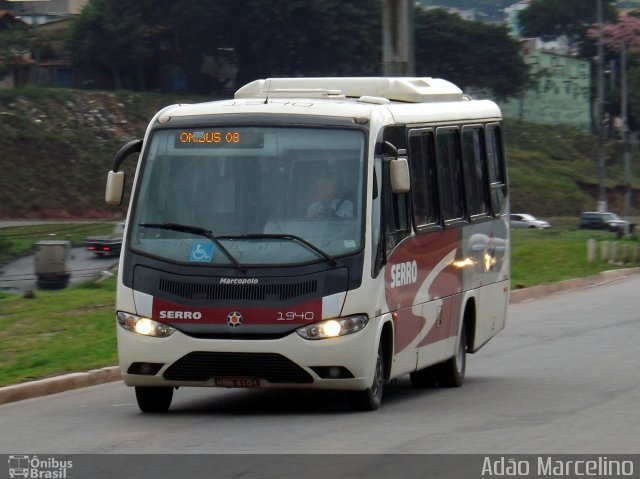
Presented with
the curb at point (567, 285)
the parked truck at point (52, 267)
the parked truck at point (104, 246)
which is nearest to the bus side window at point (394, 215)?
the curb at point (567, 285)

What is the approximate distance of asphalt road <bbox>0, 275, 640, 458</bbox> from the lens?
9.38 metres

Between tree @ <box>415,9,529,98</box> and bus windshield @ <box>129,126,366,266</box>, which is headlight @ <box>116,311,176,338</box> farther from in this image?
tree @ <box>415,9,529,98</box>

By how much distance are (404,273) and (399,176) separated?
103 cm

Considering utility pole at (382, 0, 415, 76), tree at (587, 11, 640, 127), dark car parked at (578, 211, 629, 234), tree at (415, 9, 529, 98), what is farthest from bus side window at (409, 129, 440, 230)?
tree at (415, 9, 529, 98)

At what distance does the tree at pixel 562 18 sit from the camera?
117 meters

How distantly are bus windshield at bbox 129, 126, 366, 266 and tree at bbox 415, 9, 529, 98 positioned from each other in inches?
3386

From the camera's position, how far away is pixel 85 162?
7950cm

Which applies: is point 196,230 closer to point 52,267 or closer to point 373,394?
point 373,394

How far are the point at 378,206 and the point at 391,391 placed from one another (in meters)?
2.95

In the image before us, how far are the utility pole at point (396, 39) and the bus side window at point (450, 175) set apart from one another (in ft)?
25.9

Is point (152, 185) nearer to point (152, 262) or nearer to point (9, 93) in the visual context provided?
point (152, 262)

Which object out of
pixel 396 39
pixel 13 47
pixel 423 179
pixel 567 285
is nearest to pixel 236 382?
pixel 423 179

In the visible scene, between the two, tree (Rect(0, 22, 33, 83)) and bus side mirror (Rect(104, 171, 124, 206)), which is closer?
bus side mirror (Rect(104, 171, 124, 206))

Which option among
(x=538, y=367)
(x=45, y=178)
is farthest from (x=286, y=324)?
(x=45, y=178)
